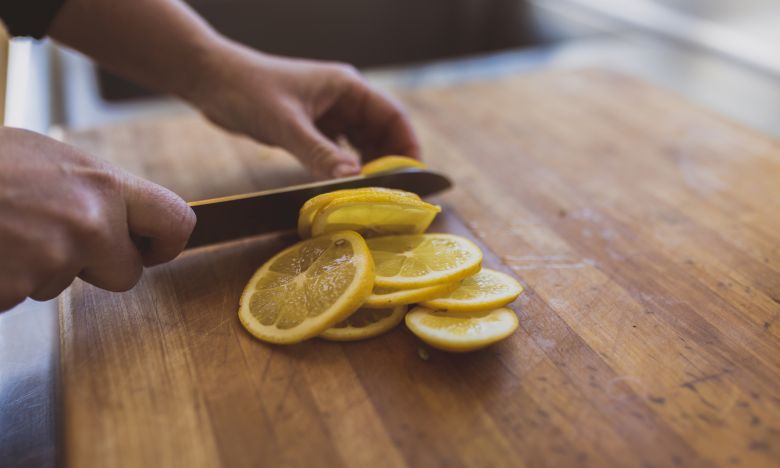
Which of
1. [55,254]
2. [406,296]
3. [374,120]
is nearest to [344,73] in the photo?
[374,120]

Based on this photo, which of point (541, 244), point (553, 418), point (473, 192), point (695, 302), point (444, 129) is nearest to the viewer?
point (553, 418)

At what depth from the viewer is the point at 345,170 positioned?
1.49m

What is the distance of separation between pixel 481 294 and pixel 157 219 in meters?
0.64

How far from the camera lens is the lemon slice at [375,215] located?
121cm

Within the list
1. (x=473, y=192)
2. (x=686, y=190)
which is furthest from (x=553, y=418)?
(x=686, y=190)

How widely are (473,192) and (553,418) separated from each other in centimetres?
79

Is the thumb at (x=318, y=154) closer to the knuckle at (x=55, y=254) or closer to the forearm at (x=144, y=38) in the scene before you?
the forearm at (x=144, y=38)

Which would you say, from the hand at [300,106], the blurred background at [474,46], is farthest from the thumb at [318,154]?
the blurred background at [474,46]

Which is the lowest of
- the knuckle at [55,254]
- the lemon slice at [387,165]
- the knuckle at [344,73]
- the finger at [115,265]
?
the finger at [115,265]

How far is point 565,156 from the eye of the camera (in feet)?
6.09

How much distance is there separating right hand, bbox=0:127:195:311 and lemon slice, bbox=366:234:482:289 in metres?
0.42

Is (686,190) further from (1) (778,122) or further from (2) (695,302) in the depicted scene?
(1) (778,122)

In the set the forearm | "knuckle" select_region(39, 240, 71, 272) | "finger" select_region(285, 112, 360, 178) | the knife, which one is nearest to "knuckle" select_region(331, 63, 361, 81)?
"finger" select_region(285, 112, 360, 178)

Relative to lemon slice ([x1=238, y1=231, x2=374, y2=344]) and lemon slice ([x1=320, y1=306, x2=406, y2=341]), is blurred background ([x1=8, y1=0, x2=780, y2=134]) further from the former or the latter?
lemon slice ([x1=320, y1=306, x2=406, y2=341])
